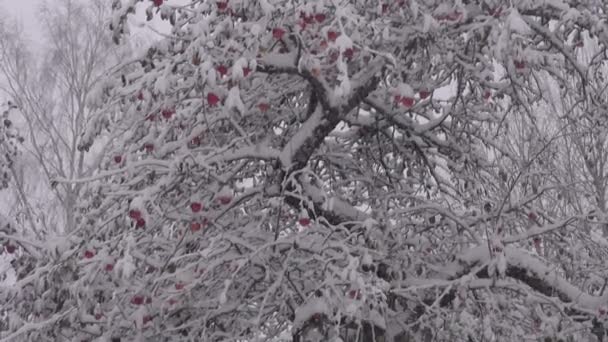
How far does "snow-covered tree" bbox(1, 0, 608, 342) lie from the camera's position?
11.5 ft

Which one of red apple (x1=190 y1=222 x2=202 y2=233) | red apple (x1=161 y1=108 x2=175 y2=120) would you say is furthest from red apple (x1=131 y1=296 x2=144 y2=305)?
red apple (x1=161 y1=108 x2=175 y2=120)

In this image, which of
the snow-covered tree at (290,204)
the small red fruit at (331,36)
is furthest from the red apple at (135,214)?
the small red fruit at (331,36)

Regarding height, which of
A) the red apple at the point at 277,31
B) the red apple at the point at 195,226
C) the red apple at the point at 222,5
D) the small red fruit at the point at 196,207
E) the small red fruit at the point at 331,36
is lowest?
the red apple at the point at 195,226

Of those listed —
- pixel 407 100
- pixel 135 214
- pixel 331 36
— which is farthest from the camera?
pixel 407 100

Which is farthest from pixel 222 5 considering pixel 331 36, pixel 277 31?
pixel 331 36

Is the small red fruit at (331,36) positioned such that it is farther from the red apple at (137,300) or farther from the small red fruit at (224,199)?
the red apple at (137,300)

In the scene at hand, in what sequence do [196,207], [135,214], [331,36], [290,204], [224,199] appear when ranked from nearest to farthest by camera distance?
1. [331,36]
2. [135,214]
3. [196,207]
4. [224,199]
5. [290,204]

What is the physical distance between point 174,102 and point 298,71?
2.53 feet

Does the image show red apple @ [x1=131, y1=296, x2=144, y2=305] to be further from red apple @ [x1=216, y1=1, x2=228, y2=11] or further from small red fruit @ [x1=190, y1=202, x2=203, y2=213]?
red apple @ [x1=216, y1=1, x2=228, y2=11]

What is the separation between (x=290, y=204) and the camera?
465cm

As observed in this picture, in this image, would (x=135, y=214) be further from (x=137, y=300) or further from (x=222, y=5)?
(x=222, y=5)

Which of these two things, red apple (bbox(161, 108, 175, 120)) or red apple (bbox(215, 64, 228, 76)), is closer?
red apple (bbox(215, 64, 228, 76))

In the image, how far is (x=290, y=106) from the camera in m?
5.23

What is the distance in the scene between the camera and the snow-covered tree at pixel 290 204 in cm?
351
